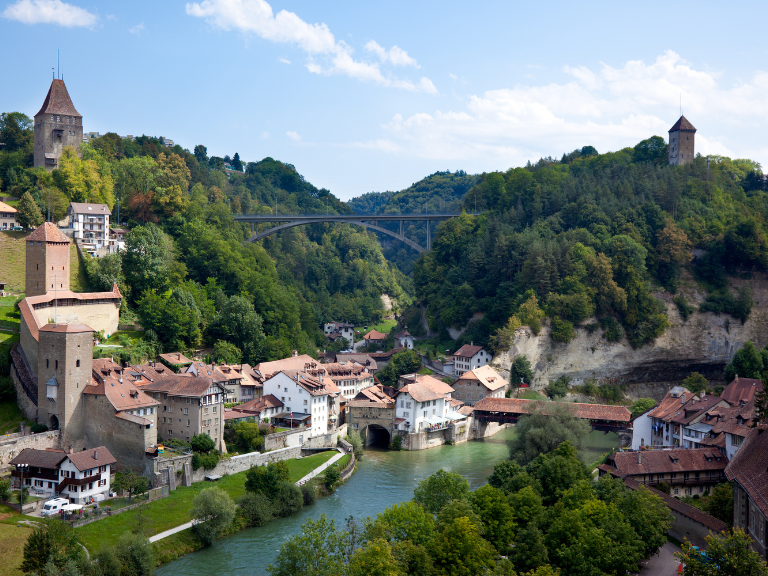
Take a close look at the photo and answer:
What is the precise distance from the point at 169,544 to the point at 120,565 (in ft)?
13.2

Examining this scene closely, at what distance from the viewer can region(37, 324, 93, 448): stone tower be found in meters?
42.6

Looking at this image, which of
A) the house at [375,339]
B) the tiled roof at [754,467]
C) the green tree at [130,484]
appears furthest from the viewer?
the house at [375,339]

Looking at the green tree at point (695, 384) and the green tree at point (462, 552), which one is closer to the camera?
the green tree at point (462, 552)

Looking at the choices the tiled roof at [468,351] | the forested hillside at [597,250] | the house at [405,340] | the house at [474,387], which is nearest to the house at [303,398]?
the house at [474,387]

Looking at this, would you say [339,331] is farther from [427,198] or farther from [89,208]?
[427,198]

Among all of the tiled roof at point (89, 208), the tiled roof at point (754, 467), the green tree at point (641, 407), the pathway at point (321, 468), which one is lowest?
the pathway at point (321, 468)

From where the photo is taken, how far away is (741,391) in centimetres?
5219

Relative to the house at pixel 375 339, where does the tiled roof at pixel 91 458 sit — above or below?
below

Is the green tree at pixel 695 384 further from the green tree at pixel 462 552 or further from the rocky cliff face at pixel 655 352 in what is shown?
the green tree at pixel 462 552

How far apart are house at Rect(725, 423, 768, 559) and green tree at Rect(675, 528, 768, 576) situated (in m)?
2.24

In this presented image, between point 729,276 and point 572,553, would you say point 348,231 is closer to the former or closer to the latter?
point 729,276

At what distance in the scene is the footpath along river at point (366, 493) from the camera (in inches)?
1382

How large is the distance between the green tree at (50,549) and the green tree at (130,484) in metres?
7.10

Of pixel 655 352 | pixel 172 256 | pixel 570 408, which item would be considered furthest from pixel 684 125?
pixel 172 256
